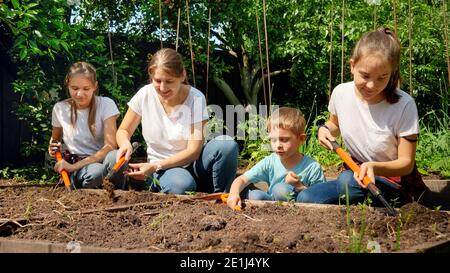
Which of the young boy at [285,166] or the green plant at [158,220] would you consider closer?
the green plant at [158,220]

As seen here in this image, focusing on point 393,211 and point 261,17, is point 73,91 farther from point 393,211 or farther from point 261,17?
point 261,17

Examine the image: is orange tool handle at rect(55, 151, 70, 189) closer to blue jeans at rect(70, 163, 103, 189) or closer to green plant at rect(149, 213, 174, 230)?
blue jeans at rect(70, 163, 103, 189)

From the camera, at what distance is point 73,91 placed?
12.8 ft

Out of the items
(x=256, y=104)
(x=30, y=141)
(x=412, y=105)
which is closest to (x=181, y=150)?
(x=412, y=105)

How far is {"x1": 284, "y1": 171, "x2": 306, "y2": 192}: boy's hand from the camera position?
317 centimetres

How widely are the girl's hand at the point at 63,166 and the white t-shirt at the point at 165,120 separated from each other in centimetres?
47

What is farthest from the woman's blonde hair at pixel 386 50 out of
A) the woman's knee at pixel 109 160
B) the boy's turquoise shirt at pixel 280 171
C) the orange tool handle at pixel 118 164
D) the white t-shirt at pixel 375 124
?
the woman's knee at pixel 109 160

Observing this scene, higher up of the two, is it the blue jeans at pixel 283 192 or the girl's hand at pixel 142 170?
Result: the girl's hand at pixel 142 170

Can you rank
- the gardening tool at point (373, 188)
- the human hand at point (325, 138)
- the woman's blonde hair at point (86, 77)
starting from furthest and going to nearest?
the woman's blonde hair at point (86, 77) → the human hand at point (325, 138) → the gardening tool at point (373, 188)

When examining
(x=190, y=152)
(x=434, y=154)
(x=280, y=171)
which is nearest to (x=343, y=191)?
(x=280, y=171)

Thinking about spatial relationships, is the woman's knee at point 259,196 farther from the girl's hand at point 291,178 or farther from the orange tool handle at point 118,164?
the orange tool handle at point 118,164

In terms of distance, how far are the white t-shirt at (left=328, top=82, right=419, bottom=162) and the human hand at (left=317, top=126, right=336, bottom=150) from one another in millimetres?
85

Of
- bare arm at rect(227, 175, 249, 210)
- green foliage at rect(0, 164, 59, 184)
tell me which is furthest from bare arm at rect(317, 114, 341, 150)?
green foliage at rect(0, 164, 59, 184)

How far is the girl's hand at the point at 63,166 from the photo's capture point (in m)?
3.67
